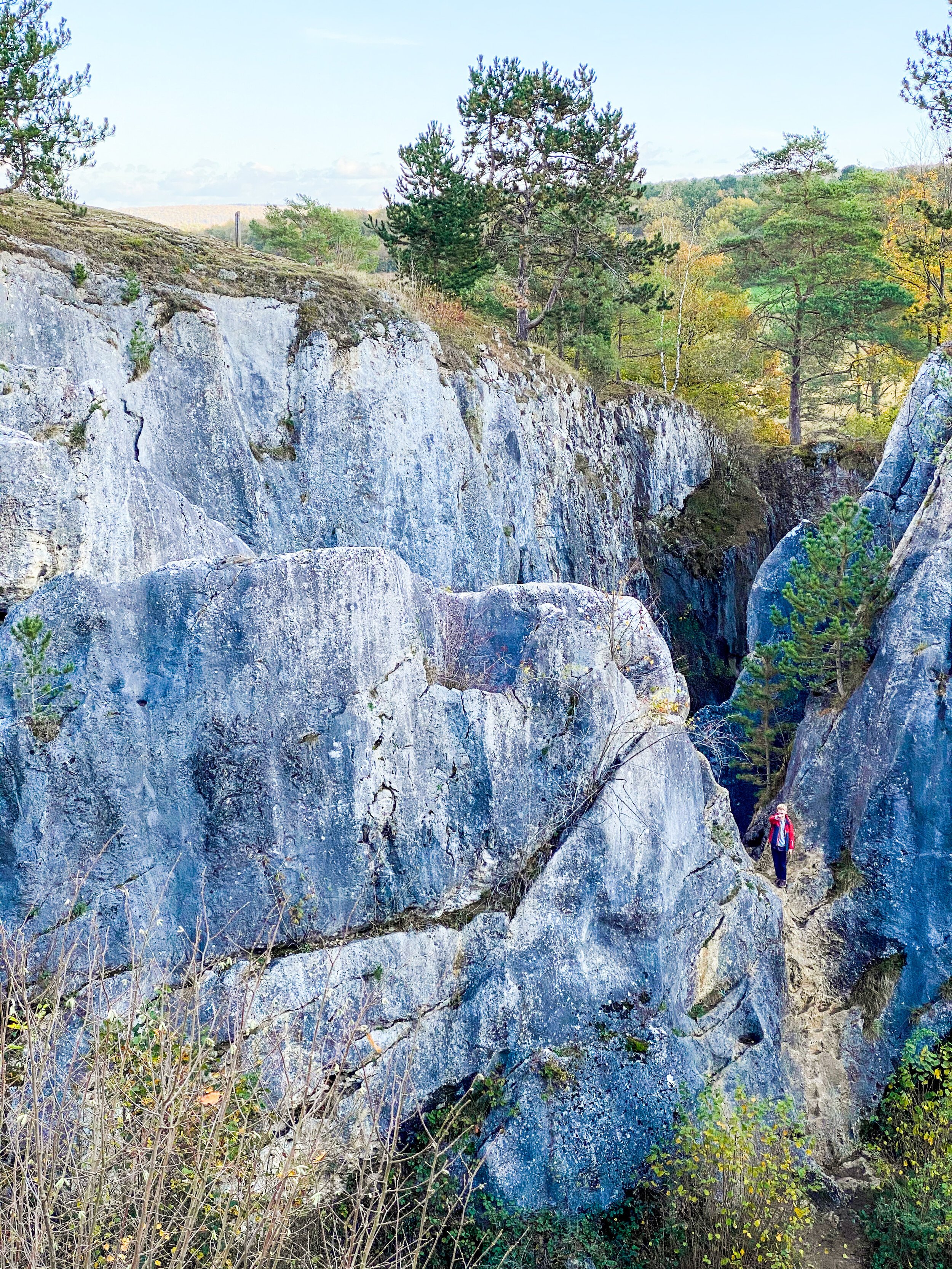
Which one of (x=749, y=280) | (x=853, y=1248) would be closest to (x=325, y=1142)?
(x=853, y=1248)

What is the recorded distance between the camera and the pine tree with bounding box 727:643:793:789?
60.7 feet

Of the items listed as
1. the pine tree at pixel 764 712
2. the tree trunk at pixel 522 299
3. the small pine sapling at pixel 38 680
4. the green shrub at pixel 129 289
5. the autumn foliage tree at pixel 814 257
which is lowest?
the pine tree at pixel 764 712

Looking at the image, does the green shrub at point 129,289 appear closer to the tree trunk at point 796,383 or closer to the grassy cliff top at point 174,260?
the grassy cliff top at point 174,260

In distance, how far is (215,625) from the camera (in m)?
11.1

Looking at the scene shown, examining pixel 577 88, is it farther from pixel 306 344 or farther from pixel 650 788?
pixel 650 788

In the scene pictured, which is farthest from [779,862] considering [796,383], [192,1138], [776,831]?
[796,383]

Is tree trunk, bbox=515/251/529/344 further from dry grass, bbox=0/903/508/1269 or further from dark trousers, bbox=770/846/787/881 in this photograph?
dry grass, bbox=0/903/508/1269

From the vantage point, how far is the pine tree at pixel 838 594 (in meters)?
16.2

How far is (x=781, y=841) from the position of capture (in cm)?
1603

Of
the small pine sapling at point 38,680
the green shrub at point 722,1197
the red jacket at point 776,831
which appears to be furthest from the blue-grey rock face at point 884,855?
the small pine sapling at point 38,680

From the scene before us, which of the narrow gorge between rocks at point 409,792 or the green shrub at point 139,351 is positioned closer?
the narrow gorge between rocks at point 409,792

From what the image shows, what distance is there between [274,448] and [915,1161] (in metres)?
17.2

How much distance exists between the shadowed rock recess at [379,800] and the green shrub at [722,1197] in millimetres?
545

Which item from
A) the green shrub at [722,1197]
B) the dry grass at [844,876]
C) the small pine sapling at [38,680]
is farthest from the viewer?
the dry grass at [844,876]
